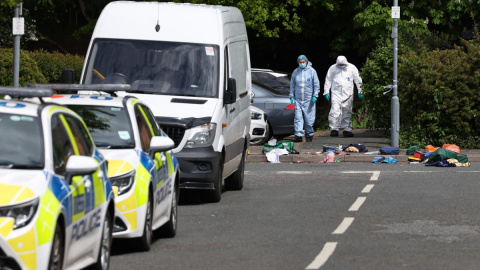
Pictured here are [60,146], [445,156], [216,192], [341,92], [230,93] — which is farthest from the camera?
[341,92]

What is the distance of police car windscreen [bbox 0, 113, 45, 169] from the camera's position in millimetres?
8602

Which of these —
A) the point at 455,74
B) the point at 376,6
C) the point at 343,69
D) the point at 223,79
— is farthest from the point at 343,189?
the point at 376,6

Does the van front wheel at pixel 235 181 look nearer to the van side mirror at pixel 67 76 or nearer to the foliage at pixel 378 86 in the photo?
the van side mirror at pixel 67 76

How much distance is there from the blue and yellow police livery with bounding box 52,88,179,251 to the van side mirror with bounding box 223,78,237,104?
3.91 metres

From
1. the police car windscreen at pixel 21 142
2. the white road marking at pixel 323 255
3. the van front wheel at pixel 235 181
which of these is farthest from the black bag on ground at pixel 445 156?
the police car windscreen at pixel 21 142

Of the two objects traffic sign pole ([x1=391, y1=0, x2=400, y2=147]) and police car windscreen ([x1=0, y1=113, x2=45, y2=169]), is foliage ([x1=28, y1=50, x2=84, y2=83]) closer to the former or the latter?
traffic sign pole ([x1=391, y1=0, x2=400, y2=147])

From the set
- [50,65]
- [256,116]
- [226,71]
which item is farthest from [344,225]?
[50,65]

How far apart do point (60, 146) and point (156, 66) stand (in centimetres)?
839

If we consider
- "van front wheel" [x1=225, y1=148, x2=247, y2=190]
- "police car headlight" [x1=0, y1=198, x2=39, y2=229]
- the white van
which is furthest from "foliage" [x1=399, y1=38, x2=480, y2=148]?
"police car headlight" [x1=0, y1=198, x2=39, y2=229]

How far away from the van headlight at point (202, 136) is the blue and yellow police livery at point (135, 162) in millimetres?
3184

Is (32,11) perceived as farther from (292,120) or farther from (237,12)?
(237,12)

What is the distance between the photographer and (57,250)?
8.30 m

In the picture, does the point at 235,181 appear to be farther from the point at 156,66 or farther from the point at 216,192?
the point at 156,66

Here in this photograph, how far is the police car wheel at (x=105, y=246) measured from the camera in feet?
31.7
